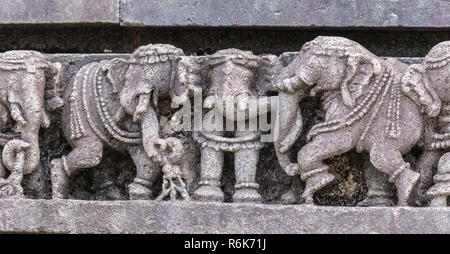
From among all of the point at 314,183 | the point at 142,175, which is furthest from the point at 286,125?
the point at 142,175

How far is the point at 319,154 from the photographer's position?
5277 mm

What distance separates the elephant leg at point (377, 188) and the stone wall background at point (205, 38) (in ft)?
0.20

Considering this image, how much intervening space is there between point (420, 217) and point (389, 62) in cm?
83

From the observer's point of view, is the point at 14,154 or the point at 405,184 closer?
the point at 405,184

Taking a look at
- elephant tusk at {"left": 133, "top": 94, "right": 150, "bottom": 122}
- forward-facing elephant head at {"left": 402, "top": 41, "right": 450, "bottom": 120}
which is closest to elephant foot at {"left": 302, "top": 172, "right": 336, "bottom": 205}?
forward-facing elephant head at {"left": 402, "top": 41, "right": 450, "bottom": 120}

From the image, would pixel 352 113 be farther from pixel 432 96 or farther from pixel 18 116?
pixel 18 116

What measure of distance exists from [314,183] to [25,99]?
1.53m

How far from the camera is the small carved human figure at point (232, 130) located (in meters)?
5.32

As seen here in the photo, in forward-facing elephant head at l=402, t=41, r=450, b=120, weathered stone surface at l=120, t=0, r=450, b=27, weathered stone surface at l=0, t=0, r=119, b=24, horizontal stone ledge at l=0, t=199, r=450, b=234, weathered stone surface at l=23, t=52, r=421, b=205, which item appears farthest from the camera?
weathered stone surface at l=0, t=0, r=119, b=24

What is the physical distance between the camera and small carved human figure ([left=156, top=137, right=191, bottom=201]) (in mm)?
5285

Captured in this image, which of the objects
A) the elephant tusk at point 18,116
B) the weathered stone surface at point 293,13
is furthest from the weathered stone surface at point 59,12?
the elephant tusk at point 18,116

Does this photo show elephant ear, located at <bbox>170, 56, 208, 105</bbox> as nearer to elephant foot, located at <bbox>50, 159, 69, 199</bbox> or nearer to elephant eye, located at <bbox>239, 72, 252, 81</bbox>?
elephant eye, located at <bbox>239, 72, 252, 81</bbox>

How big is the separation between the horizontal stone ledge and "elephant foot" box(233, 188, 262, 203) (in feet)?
0.45

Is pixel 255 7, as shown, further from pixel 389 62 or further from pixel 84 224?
pixel 84 224
